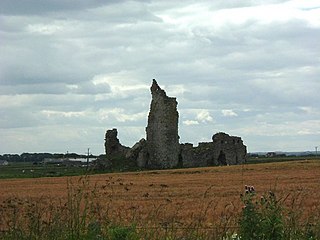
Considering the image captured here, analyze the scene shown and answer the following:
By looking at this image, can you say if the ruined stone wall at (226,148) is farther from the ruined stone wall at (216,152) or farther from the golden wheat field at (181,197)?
the golden wheat field at (181,197)

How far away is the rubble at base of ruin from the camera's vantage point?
61531 millimetres

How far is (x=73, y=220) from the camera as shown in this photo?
770 cm

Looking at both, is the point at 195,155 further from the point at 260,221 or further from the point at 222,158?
the point at 260,221

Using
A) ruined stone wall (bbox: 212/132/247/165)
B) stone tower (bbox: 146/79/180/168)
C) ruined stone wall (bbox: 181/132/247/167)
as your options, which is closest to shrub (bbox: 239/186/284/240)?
stone tower (bbox: 146/79/180/168)

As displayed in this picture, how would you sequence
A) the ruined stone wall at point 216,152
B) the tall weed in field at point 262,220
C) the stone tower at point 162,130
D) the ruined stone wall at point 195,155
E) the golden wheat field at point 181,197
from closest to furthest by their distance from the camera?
the tall weed in field at point 262,220 < the golden wheat field at point 181,197 < the stone tower at point 162,130 < the ruined stone wall at point 195,155 < the ruined stone wall at point 216,152

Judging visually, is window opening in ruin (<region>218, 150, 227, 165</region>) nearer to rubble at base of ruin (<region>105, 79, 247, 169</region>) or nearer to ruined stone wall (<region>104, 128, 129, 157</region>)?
rubble at base of ruin (<region>105, 79, 247, 169</region>)

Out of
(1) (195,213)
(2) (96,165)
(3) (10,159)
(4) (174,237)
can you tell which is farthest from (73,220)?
(3) (10,159)

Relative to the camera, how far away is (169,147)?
2440 inches

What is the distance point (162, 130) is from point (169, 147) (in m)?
1.79

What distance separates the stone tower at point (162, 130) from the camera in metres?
61.4

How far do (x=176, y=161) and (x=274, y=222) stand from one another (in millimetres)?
55401

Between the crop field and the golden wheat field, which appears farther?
the golden wheat field

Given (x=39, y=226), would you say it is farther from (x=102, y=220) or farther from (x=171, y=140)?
(x=171, y=140)

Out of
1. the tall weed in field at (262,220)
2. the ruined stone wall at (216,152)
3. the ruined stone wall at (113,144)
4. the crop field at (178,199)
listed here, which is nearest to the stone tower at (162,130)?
the ruined stone wall at (216,152)
